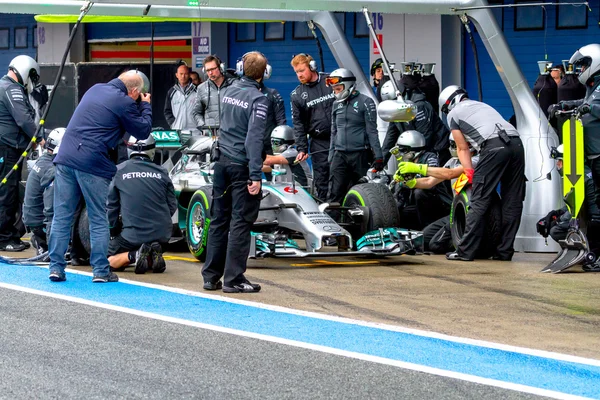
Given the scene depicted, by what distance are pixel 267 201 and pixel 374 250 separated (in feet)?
4.20

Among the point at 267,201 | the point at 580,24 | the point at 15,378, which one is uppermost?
the point at 580,24

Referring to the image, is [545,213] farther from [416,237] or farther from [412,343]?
[412,343]

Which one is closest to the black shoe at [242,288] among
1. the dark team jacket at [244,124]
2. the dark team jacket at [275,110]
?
the dark team jacket at [244,124]

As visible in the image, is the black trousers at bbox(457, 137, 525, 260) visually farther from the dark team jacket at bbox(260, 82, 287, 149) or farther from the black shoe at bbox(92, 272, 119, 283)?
the black shoe at bbox(92, 272, 119, 283)

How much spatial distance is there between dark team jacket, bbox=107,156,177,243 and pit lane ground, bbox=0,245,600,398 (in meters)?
0.44

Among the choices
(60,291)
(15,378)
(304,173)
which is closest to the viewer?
(15,378)

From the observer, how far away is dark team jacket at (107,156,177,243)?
12.1m

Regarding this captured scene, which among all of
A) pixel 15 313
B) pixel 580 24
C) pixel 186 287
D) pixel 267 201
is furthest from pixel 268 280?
pixel 580 24

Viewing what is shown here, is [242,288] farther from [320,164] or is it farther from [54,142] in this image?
[320,164]

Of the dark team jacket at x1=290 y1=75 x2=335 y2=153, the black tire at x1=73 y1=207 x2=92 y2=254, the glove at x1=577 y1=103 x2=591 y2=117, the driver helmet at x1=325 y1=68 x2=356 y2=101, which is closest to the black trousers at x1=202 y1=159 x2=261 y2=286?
the black tire at x1=73 y1=207 x2=92 y2=254

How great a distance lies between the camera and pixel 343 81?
14.5 meters

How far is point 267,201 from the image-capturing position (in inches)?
515

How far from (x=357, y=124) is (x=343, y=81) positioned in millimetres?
548

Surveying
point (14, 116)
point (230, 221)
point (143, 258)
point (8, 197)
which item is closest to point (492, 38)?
point (143, 258)
